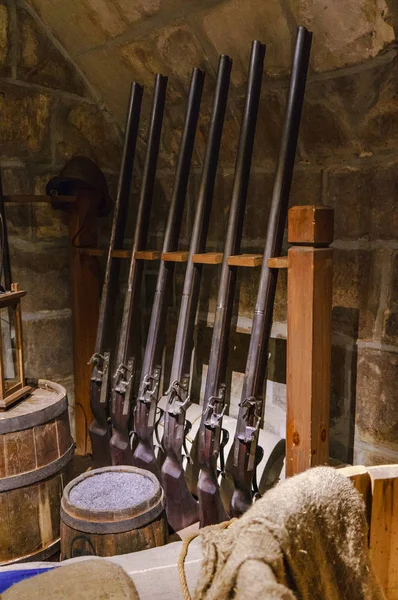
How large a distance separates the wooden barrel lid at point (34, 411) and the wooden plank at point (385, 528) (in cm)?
91

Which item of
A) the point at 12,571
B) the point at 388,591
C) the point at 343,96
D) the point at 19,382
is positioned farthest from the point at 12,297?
the point at 388,591

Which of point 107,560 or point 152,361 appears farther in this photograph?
point 152,361

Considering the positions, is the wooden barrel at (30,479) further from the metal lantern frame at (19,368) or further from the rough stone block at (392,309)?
the rough stone block at (392,309)

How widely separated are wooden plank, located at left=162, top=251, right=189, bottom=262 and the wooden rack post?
49cm

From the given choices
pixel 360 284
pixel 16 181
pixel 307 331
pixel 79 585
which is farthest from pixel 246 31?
pixel 79 585

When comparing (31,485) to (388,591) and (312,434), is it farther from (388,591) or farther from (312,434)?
(388,591)

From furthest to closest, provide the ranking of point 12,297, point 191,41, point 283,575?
point 191,41 → point 12,297 → point 283,575

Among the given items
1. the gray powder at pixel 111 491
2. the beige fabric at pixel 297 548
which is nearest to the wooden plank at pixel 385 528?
the beige fabric at pixel 297 548

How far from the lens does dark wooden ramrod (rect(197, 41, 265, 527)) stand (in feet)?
5.26

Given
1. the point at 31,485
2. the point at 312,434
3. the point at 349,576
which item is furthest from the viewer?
the point at 31,485

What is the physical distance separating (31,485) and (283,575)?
974 mm

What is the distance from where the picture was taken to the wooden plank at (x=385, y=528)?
1.05 metres

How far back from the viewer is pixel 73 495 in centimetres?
144

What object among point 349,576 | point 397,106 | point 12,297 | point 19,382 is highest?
point 397,106
